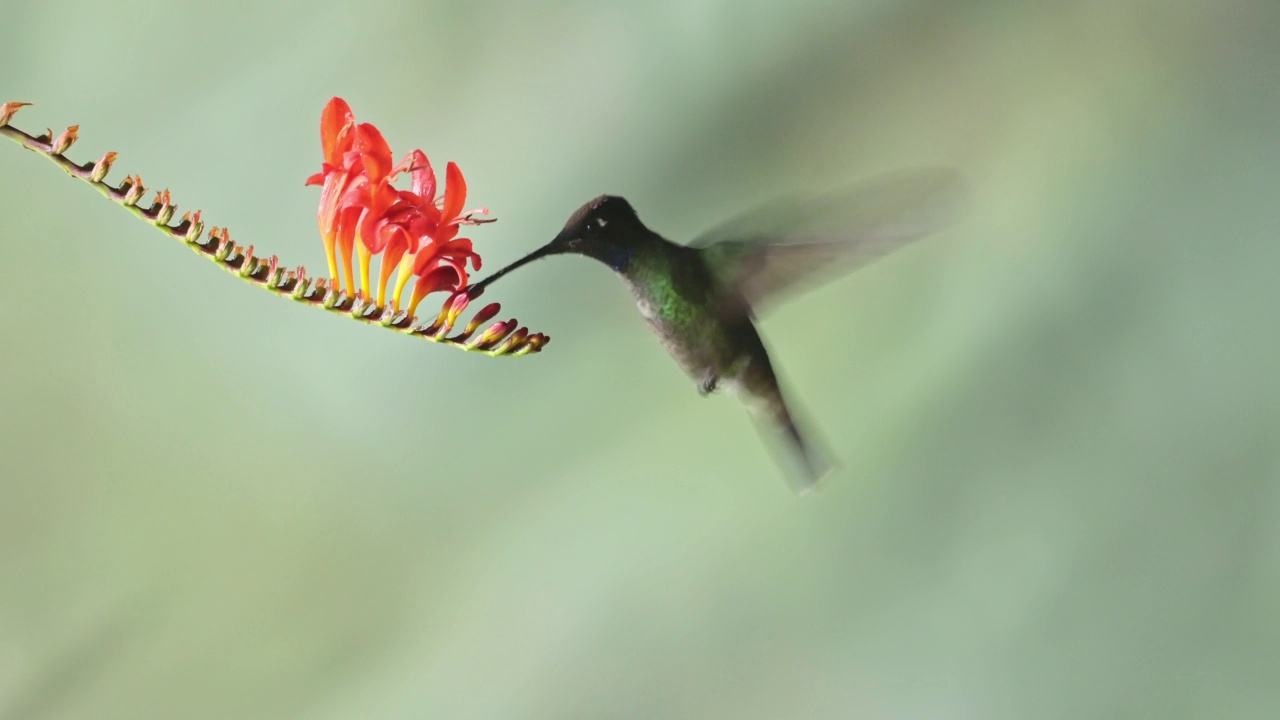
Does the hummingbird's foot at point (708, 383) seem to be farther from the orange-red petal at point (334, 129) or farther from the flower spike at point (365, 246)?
the orange-red petal at point (334, 129)

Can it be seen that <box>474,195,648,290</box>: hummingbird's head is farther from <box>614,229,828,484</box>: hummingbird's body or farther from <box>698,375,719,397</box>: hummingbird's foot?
<box>698,375,719,397</box>: hummingbird's foot

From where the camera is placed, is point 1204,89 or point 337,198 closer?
point 337,198

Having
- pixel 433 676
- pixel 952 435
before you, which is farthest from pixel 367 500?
pixel 952 435

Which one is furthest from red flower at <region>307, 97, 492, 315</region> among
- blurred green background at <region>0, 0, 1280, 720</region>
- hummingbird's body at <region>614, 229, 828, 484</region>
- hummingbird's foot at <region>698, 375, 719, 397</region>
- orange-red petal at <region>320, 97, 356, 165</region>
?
blurred green background at <region>0, 0, 1280, 720</region>

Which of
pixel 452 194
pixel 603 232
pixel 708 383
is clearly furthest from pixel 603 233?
pixel 708 383

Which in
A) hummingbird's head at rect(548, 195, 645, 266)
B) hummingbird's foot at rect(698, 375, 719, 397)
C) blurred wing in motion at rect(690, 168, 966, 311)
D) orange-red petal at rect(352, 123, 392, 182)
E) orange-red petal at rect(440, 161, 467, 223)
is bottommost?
hummingbird's foot at rect(698, 375, 719, 397)

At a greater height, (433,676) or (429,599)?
(429,599)

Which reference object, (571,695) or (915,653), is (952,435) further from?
(571,695)
